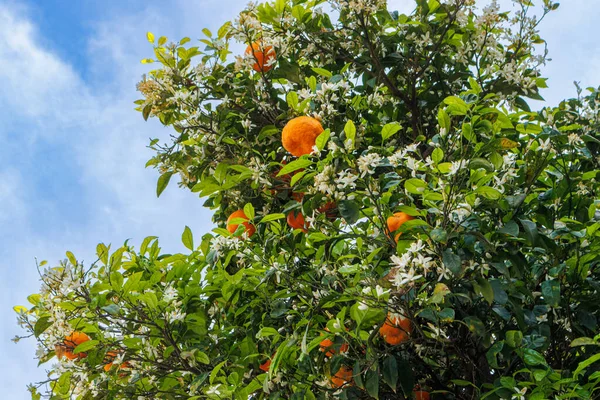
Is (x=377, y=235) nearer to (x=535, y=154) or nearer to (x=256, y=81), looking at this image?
(x=535, y=154)

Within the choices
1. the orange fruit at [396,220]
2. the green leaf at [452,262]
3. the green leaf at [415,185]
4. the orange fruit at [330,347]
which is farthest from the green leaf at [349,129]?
the orange fruit at [330,347]

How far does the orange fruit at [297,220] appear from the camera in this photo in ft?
8.64

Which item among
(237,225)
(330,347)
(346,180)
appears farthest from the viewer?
(237,225)

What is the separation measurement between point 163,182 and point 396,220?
1.27 metres

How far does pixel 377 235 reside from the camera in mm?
2279

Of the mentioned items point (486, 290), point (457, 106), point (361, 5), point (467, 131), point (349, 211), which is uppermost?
point (361, 5)

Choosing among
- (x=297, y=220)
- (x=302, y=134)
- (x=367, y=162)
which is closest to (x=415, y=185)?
(x=367, y=162)

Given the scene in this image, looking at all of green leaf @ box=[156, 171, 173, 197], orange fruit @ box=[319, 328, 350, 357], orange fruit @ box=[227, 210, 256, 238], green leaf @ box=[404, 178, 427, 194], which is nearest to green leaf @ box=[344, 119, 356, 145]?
green leaf @ box=[404, 178, 427, 194]

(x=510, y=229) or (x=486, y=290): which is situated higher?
(x=510, y=229)

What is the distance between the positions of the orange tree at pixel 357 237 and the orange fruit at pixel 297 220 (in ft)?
0.17

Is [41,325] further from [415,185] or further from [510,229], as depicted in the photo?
[510,229]

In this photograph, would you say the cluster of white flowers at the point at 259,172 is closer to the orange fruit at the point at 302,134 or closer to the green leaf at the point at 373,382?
the orange fruit at the point at 302,134

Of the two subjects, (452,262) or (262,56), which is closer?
(452,262)

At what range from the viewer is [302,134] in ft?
7.79
